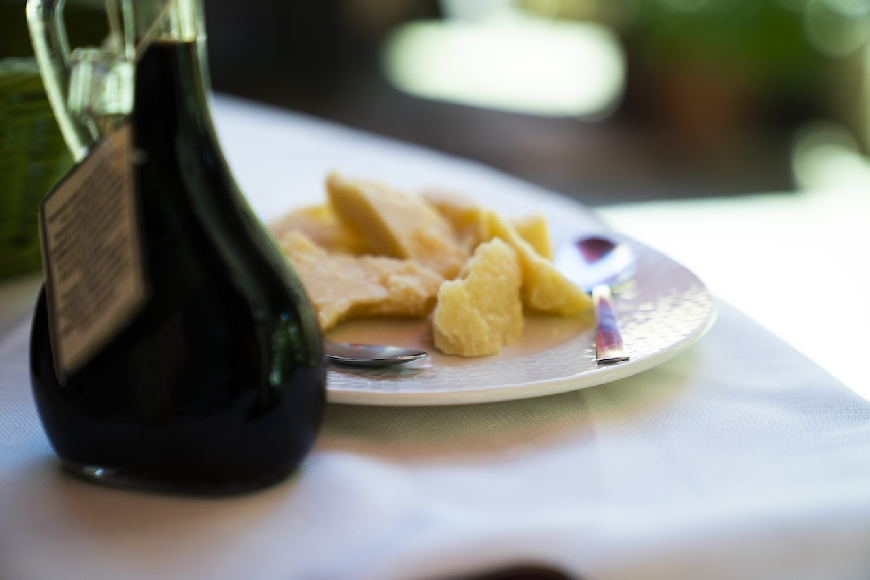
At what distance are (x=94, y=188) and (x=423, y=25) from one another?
231 inches

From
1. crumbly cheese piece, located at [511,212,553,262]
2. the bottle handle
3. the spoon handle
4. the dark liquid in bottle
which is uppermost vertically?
the bottle handle

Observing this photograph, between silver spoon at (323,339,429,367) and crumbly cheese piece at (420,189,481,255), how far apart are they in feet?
0.94

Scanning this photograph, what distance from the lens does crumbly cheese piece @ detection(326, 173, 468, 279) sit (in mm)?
833

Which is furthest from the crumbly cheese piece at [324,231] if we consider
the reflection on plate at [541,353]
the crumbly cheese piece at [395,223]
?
the reflection on plate at [541,353]

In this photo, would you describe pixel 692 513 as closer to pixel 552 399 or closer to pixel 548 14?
pixel 552 399

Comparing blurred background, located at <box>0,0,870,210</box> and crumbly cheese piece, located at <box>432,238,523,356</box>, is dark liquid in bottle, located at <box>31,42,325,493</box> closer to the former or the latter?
crumbly cheese piece, located at <box>432,238,523,356</box>

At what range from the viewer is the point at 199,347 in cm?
45

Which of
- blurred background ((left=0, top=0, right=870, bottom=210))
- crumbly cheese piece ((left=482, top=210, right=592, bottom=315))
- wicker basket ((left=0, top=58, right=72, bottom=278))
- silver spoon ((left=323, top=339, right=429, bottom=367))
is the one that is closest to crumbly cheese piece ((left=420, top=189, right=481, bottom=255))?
crumbly cheese piece ((left=482, top=210, right=592, bottom=315))

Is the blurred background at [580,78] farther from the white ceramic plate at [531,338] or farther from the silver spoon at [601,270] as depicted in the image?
the silver spoon at [601,270]

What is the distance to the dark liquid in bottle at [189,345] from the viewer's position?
45 centimetres

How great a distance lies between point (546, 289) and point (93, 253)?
A: 0.42 meters

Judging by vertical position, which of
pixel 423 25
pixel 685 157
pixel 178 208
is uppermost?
pixel 178 208

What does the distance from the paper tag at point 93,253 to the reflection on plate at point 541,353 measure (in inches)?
6.7

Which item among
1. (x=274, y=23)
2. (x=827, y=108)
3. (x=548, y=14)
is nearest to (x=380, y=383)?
(x=827, y=108)
